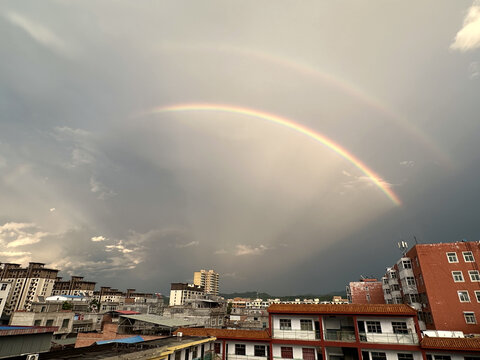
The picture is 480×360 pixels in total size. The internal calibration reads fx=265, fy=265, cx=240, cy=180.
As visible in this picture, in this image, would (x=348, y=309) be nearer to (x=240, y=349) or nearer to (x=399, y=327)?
(x=399, y=327)

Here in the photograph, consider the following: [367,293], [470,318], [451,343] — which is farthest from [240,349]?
[367,293]

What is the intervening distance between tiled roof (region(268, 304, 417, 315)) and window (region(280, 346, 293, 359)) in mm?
4368

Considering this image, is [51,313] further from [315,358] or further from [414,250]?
[414,250]

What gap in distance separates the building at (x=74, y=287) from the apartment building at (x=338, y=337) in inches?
6666

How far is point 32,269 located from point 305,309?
6602 inches

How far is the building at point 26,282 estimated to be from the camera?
13988cm

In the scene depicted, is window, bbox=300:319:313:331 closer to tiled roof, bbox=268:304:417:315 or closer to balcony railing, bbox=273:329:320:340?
balcony railing, bbox=273:329:320:340

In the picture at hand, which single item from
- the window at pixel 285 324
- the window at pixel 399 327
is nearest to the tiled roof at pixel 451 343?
the window at pixel 399 327

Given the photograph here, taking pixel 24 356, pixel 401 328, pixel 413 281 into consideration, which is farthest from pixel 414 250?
pixel 24 356

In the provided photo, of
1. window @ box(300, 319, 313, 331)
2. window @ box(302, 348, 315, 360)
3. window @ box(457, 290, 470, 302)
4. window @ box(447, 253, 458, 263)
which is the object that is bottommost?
window @ box(302, 348, 315, 360)

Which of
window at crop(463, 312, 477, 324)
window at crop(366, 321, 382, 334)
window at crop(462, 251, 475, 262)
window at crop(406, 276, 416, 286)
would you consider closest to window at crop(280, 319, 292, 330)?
window at crop(366, 321, 382, 334)

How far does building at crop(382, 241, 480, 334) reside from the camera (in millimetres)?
39406

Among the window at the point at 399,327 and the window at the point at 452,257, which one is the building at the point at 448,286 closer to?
the window at the point at 452,257

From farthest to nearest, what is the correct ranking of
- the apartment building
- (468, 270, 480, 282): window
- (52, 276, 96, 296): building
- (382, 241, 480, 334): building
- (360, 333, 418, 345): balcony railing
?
(52, 276, 96, 296): building < (468, 270, 480, 282): window < (382, 241, 480, 334): building < (360, 333, 418, 345): balcony railing < the apartment building
